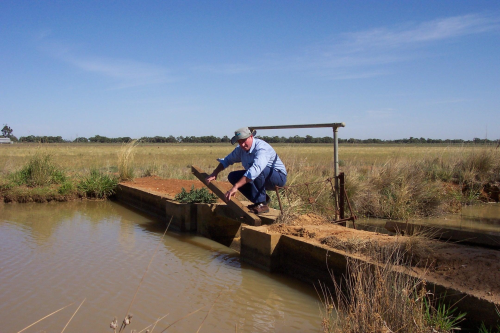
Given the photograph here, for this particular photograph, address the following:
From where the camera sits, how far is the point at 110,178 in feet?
43.4

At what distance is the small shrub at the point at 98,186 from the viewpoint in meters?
12.4

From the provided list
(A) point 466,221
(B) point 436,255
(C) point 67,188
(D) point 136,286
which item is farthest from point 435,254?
(C) point 67,188

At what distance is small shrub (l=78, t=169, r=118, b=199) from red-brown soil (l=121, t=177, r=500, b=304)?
795 centimetres

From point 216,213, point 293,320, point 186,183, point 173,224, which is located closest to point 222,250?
point 216,213

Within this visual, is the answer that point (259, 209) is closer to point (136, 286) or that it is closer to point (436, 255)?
point (136, 286)

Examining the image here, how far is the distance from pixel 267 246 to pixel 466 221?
20.2 ft

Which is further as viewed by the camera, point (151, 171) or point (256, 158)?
point (151, 171)

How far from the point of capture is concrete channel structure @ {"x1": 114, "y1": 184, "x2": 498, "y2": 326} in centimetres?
353

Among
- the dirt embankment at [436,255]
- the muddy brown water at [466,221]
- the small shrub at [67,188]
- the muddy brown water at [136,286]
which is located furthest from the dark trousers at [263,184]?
the small shrub at [67,188]

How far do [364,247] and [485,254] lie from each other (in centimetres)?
117

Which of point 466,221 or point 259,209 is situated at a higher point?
point 259,209

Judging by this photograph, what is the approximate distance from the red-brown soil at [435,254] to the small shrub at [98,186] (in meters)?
7.95

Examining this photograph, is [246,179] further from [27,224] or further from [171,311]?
[27,224]

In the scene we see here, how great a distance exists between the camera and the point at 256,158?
603 cm
